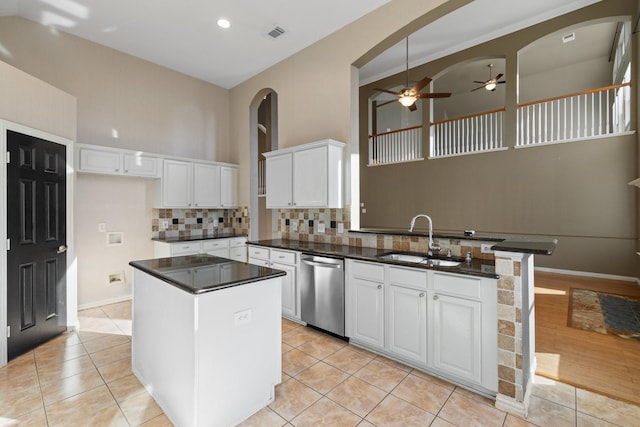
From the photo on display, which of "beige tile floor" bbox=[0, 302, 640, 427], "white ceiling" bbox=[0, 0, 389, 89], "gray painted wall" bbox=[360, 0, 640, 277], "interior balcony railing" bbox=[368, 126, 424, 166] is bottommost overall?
"beige tile floor" bbox=[0, 302, 640, 427]

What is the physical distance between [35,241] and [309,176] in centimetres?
291

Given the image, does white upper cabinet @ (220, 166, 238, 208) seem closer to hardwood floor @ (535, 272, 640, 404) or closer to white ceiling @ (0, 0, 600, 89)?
white ceiling @ (0, 0, 600, 89)

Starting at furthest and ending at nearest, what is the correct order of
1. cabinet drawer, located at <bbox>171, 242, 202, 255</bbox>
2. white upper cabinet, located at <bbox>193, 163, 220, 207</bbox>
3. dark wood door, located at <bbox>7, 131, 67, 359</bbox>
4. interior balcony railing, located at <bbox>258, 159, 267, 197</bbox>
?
interior balcony railing, located at <bbox>258, 159, 267, 197</bbox>
white upper cabinet, located at <bbox>193, 163, 220, 207</bbox>
cabinet drawer, located at <bbox>171, 242, 202, 255</bbox>
dark wood door, located at <bbox>7, 131, 67, 359</bbox>

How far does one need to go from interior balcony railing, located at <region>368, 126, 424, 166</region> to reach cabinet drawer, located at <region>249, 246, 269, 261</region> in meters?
4.91

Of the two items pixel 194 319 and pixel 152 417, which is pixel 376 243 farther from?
pixel 152 417

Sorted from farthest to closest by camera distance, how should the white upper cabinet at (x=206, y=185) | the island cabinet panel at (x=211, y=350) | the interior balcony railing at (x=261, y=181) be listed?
the interior balcony railing at (x=261, y=181), the white upper cabinet at (x=206, y=185), the island cabinet panel at (x=211, y=350)

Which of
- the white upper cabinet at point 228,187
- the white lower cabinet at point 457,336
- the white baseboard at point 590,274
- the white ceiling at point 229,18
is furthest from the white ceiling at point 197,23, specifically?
the white baseboard at point 590,274

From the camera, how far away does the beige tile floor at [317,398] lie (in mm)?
1930

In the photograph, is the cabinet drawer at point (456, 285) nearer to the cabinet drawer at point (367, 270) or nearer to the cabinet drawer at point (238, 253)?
the cabinet drawer at point (367, 270)

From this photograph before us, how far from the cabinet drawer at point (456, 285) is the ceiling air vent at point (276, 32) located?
3.56 m

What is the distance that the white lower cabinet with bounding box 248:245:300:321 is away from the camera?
11.4 ft

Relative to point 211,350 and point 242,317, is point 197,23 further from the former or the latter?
point 211,350

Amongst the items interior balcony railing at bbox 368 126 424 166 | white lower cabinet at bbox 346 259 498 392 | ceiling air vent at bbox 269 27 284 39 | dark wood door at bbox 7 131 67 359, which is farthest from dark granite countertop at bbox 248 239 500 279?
interior balcony railing at bbox 368 126 424 166

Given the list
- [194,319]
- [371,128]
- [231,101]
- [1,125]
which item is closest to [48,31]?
[1,125]
